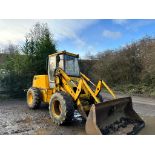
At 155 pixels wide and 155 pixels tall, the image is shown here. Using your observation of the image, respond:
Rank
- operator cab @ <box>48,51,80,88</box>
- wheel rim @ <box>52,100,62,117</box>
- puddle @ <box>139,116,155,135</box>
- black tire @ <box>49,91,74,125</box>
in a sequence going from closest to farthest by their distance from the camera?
puddle @ <box>139,116,155,135</box>
black tire @ <box>49,91,74,125</box>
wheel rim @ <box>52,100,62,117</box>
operator cab @ <box>48,51,80,88</box>

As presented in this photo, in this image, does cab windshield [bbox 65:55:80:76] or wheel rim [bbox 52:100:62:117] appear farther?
cab windshield [bbox 65:55:80:76]

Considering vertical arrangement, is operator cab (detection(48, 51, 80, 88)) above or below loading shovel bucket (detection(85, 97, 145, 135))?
above

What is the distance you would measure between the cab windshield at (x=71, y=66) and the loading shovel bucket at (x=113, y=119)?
2.24 meters

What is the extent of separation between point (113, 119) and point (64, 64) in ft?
9.01

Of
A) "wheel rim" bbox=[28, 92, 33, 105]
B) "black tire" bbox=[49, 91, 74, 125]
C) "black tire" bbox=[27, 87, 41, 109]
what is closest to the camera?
"black tire" bbox=[49, 91, 74, 125]

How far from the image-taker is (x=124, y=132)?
19.2 ft

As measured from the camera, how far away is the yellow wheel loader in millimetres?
5871

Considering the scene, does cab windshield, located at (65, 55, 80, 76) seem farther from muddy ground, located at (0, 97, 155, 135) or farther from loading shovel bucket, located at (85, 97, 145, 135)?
loading shovel bucket, located at (85, 97, 145, 135)

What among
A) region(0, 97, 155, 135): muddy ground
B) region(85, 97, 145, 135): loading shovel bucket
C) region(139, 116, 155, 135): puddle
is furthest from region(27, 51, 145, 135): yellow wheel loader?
region(0, 97, 155, 135): muddy ground

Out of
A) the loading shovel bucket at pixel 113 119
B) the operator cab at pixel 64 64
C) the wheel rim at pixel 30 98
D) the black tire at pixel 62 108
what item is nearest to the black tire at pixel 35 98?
the wheel rim at pixel 30 98

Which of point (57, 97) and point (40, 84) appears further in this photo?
point (40, 84)

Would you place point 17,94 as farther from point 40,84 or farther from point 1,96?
point 40,84

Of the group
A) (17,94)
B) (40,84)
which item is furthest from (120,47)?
(40,84)

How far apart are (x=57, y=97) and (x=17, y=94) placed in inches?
286
